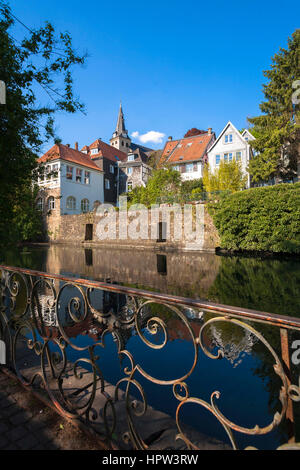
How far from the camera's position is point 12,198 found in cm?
393

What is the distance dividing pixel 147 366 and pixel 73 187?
33.2m

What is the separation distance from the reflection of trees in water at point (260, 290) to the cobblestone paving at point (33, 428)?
507 centimetres

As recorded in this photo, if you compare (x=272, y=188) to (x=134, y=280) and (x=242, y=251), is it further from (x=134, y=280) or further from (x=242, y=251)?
(x=134, y=280)

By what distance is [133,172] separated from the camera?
41375 millimetres

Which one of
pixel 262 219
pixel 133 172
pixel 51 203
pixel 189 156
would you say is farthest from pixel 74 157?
pixel 262 219

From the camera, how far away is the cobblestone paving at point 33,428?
57.9 inches

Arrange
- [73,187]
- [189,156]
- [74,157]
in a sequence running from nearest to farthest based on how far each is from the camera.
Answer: [73,187] < [74,157] < [189,156]

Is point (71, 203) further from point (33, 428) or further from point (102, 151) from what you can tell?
point (33, 428)

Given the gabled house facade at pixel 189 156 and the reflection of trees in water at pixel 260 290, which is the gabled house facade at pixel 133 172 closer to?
the gabled house facade at pixel 189 156

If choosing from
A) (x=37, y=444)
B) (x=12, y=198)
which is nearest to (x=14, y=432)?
(x=37, y=444)

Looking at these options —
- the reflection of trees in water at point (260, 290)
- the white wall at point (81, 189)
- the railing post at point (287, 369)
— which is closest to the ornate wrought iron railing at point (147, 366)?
the railing post at point (287, 369)

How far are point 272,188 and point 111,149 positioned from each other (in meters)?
36.1

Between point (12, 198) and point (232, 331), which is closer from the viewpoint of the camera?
point (12, 198)

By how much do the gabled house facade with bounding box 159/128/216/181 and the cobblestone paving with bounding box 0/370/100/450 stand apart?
Result: 107ft
